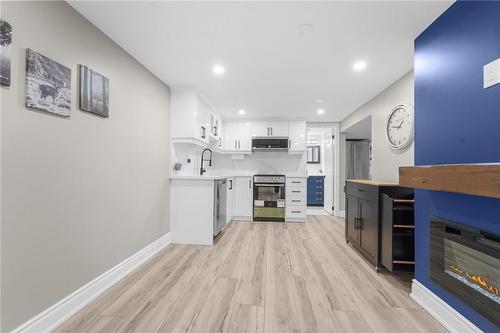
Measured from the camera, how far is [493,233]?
4.02 ft

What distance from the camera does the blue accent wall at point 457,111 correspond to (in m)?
1.28

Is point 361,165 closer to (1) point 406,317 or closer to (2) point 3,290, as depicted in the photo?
(1) point 406,317

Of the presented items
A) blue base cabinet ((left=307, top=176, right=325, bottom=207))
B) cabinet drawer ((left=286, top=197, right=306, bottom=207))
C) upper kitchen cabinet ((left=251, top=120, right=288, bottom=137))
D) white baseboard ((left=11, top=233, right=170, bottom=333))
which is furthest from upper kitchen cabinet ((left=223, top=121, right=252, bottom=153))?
white baseboard ((left=11, top=233, right=170, bottom=333))

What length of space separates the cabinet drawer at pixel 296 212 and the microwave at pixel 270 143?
137 centimetres

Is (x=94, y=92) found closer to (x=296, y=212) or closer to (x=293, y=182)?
(x=293, y=182)

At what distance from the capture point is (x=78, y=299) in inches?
66.6

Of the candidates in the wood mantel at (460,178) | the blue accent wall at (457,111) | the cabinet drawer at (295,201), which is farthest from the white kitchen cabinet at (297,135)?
the wood mantel at (460,178)

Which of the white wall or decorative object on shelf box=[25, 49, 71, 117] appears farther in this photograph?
the white wall

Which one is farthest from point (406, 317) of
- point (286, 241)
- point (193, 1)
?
point (193, 1)

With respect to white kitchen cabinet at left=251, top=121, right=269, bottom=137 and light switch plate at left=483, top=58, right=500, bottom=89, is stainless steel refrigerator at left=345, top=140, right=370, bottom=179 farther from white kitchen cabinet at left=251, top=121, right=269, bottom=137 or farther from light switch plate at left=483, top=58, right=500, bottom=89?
light switch plate at left=483, top=58, right=500, bottom=89

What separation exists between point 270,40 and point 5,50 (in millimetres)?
1847

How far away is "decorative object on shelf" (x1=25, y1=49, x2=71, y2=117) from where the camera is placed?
1.35m

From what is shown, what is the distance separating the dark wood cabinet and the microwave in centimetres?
202

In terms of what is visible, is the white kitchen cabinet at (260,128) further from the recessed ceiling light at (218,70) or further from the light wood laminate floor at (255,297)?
the light wood laminate floor at (255,297)
